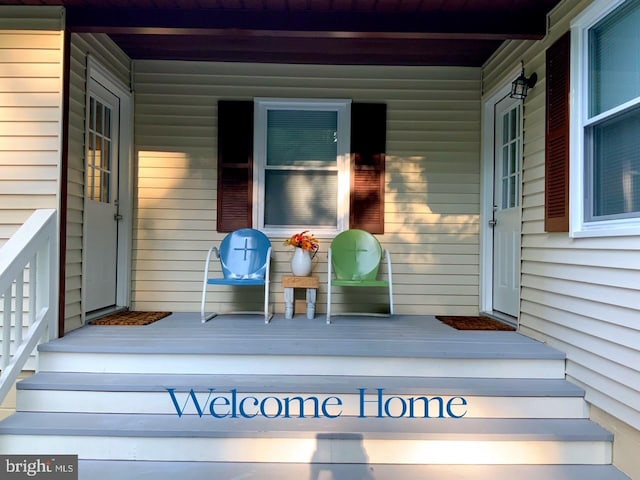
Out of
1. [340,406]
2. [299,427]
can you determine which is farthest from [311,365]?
[299,427]

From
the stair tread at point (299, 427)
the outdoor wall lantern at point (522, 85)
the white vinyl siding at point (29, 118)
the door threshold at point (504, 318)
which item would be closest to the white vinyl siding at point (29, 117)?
the white vinyl siding at point (29, 118)

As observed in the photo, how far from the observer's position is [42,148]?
2914mm

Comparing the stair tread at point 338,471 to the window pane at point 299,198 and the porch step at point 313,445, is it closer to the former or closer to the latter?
the porch step at point 313,445

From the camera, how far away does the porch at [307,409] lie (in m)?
2.27

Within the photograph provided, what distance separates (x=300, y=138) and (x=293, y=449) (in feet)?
9.09

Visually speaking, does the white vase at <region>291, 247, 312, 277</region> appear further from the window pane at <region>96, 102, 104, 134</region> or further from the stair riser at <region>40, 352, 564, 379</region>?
the window pane at <region>96, 102, 104, 134</region>

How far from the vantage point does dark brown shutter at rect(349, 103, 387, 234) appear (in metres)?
4.11

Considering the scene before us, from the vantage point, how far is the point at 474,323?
363 centimetres

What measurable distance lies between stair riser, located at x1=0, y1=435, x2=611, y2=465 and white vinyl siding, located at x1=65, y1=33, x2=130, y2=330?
1.05m

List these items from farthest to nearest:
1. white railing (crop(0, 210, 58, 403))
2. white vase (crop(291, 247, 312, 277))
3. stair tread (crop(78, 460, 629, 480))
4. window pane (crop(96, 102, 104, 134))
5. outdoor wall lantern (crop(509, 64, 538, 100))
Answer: white vase (crop(291, 247, 312, 277)) → window pane (crop(96, 102, 104, 134)) → outdoor wall lantern (crop(509, 64, 538, 100)) → white railing (crop(0, 210, 58, 403)) → stair tread (crop(78, 460, 629, 480))

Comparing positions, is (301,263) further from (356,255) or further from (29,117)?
(29,117)

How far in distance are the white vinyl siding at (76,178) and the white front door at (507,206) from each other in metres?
3.23

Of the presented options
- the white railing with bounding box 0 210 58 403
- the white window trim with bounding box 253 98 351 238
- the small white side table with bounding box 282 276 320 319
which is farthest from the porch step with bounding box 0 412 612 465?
the white window trim with bounding box 253 98 351 238

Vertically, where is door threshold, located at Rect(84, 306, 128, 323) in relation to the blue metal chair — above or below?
below
